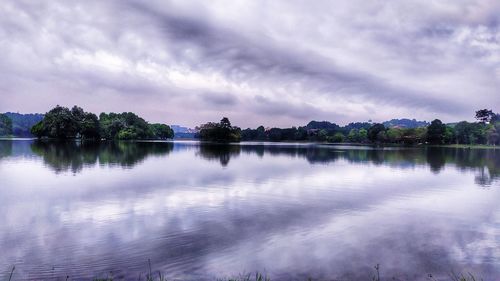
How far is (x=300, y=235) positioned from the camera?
41.9 ft

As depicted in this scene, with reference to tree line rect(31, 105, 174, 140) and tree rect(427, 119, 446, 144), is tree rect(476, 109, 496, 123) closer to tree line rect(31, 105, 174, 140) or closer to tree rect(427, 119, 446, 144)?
tree rect(427, 119, 446, 144)

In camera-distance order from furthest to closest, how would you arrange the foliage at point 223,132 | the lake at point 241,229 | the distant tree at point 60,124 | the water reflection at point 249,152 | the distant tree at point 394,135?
the distant tree at point 394,135, the foliage at point 223,132, the distant tree at point 60,124, the water reflection at point 249,152, the lake at point 241,229

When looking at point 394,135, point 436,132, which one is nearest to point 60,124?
point 394,135

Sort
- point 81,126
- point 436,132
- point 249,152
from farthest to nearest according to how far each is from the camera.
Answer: point 436,132 < point 81,126 < point 249,152

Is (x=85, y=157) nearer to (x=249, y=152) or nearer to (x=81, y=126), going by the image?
(x=249, y=152)

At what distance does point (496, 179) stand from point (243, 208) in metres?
26.1

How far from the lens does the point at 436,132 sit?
481ft

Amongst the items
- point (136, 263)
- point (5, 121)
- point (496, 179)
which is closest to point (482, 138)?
point (496, 179)

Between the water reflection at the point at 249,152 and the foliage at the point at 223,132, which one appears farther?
the foliage at the point at 223,132

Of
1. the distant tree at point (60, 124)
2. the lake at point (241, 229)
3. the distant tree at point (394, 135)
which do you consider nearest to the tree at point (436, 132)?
the distant tree at point (394, 135)

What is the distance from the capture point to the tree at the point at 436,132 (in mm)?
146750

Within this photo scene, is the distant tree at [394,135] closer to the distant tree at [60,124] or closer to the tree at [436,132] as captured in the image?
the tree at [436,132]

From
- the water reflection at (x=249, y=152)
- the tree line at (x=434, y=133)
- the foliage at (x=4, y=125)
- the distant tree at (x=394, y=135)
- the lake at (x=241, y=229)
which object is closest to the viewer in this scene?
the lake at (x=241, y=229)

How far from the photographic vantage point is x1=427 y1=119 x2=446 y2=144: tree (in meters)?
147
